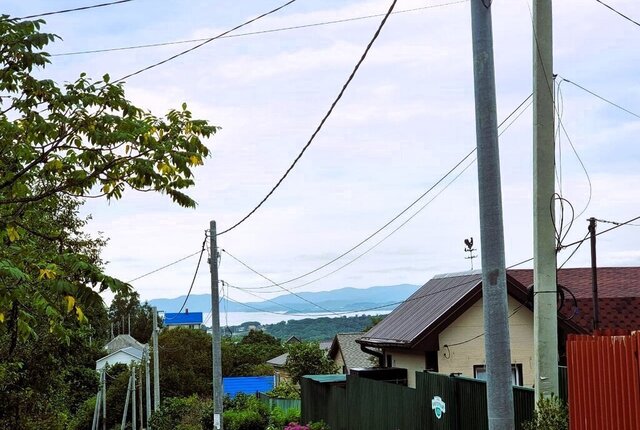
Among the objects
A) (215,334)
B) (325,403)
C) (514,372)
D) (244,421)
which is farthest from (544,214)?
(244,421)

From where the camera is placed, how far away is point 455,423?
1305cm

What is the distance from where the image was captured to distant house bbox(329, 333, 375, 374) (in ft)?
143

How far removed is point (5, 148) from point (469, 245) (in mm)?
16560

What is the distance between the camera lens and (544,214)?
8297 millimetres

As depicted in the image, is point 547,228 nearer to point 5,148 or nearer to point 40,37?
point 40,37

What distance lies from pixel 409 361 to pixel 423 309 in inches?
56.4

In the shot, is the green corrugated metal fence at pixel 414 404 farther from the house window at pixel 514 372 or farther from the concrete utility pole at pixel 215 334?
the concrete utility pole at pixel 215 334

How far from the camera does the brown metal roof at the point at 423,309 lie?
19072 millimetres

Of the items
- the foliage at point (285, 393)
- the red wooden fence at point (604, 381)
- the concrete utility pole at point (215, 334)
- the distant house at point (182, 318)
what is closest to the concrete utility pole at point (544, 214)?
the red wooden fence at point (604, 381)

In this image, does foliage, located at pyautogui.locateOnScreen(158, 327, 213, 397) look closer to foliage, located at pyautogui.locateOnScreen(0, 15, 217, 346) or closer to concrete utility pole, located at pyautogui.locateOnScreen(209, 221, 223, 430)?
concrete utility pole, located at pyautogui.locateOnScreen(209, 221, 223, 430)

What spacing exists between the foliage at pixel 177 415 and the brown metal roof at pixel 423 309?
1298 centimetres

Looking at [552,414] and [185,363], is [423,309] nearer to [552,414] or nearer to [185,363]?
[552,414]

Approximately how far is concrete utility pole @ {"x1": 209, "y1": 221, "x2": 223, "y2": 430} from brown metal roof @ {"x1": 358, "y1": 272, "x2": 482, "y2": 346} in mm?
4392

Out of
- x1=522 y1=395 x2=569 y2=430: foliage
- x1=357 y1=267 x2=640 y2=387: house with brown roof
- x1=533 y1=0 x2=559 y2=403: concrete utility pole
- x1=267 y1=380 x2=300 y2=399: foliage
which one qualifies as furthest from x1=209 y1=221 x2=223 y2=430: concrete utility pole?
x1=533 y1=0 x2=559 y2=403: concrete utility pole
